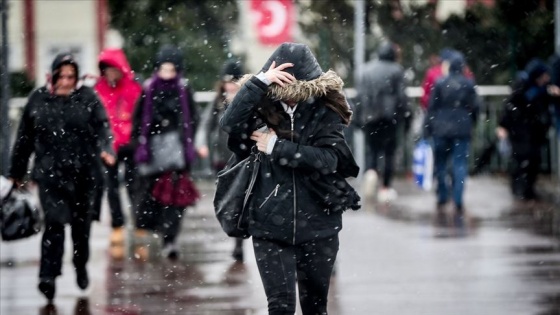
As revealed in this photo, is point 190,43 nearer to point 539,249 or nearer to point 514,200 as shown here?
point 514,200

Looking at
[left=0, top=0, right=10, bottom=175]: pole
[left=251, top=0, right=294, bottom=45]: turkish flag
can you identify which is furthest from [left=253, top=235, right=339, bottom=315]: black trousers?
[left=251, top=0, right=294, bottom=45]: turkish flag

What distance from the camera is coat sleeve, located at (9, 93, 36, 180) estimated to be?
998 centimetres

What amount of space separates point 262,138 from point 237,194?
317 mm

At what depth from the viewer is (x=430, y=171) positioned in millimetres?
18938

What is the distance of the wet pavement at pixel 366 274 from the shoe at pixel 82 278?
91 mm

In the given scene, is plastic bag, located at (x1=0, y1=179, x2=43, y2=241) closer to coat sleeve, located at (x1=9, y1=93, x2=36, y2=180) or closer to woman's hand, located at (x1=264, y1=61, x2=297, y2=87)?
coat sleeve, located at (x1=9, y1=93, x2=36, y2=180)

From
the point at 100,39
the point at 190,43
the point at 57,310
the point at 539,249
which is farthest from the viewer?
the point at 100,39

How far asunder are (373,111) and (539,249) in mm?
5303

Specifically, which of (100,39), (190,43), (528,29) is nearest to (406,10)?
(528,29)

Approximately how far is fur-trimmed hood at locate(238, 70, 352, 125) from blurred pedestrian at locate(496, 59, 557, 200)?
396 inches

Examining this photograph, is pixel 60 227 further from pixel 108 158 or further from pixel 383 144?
pixel 383 144

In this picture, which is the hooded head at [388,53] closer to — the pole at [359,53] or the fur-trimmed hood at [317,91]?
the pole at [359,53]

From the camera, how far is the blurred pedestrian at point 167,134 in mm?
12469

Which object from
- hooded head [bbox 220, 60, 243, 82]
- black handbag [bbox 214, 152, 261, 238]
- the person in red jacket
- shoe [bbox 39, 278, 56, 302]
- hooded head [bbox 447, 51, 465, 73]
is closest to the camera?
black handbag [bbox 214, 152, 261, 238]
